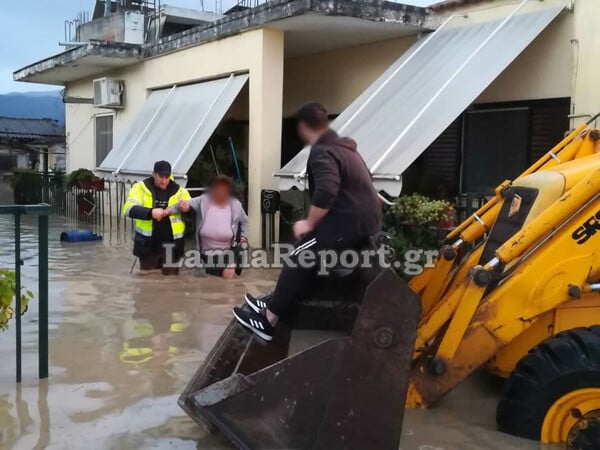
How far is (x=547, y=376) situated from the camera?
3.71 meters

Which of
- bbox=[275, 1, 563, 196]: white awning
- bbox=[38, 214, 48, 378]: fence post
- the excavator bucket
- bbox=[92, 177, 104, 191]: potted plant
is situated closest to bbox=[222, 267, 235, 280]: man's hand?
bbox=[275, 1, 563, 196]: white awning

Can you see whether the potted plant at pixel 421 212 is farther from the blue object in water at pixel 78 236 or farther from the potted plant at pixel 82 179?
the potted plant at pixel 82 179

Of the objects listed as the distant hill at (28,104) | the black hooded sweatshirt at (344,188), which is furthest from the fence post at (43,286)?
the distant hill at (28,104)

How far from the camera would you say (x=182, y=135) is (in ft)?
37.4

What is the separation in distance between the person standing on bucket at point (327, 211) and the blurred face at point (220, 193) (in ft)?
14.2

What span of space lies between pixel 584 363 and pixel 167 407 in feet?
8.17

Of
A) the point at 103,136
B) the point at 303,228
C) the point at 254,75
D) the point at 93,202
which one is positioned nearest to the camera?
the point at 303,228

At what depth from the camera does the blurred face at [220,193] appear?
27.6ft

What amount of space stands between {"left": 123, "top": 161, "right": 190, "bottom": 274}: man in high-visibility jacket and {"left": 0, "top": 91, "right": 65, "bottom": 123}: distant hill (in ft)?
102

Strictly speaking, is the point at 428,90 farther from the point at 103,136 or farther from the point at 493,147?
the point at 103,136

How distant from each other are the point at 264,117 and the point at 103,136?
8048 millimetres

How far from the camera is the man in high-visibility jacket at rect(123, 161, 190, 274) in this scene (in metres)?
8.32

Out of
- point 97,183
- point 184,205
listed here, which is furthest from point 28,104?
point 184,205

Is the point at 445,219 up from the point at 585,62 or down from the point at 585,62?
down
